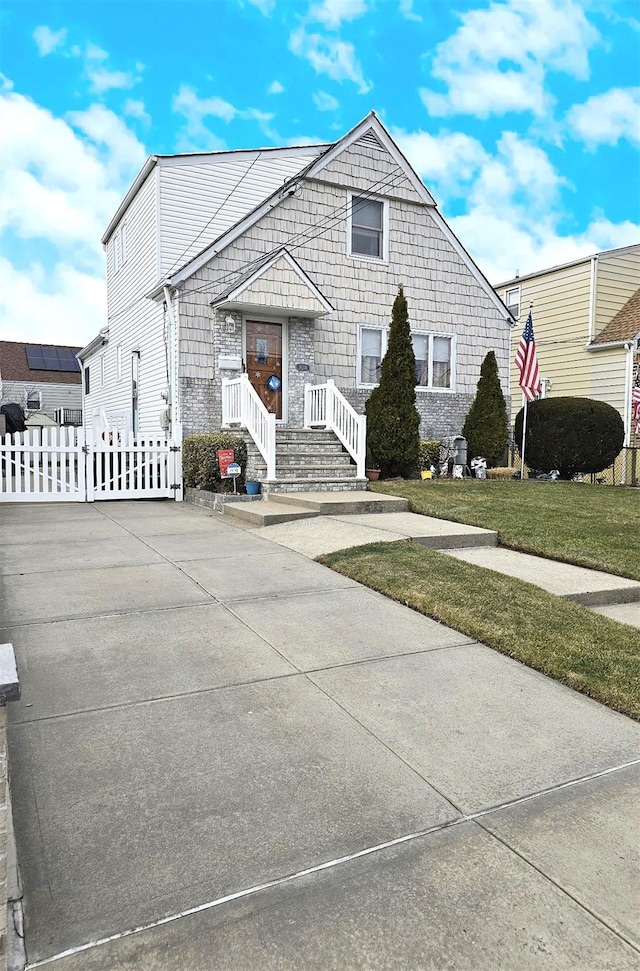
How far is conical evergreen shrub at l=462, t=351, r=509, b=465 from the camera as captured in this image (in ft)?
46.7

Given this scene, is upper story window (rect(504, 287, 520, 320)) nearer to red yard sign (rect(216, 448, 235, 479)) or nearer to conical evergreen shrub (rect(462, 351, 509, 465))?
conical evergreen shrub (rect(462, 351, 509, 465))

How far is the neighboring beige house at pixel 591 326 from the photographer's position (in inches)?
674

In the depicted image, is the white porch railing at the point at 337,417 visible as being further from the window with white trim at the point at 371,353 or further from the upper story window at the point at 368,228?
the upper story window at the point at 368,228

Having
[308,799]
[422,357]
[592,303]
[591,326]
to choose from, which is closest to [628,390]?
[591,326]

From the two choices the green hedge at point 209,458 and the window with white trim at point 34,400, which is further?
the window with white trim at point 34,400

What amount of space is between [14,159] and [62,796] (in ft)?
55.4

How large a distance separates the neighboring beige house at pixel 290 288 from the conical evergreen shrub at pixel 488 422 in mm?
930

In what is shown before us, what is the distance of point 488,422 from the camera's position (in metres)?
14.2

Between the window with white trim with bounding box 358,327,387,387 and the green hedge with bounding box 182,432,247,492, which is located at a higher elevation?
the window with white trim with bounding box 358,327,387,387

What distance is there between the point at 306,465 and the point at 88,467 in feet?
12.3

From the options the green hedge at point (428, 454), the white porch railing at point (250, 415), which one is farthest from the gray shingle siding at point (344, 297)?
the green hedge at point (428, 454)

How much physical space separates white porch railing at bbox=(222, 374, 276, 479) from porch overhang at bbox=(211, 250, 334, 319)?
1.50m

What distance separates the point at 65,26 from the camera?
11.3m

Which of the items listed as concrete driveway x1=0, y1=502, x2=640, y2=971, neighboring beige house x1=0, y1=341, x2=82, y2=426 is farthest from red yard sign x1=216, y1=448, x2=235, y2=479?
neighboring beige house x1=0, y1=341, x2=82, y2=426
